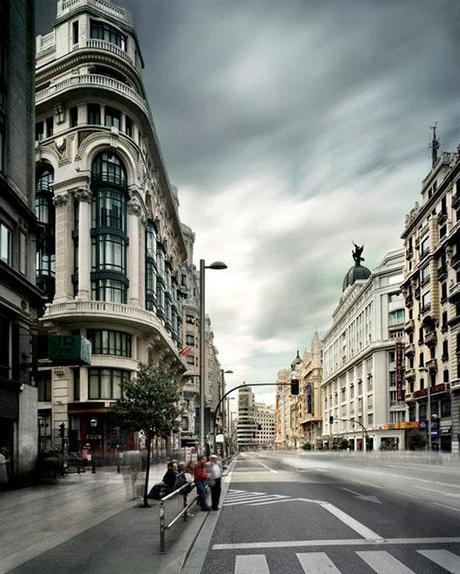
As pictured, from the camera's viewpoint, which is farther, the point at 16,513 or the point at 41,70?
the point at 41,70

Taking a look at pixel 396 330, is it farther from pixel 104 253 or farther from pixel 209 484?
pixel 209 484

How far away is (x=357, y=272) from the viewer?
520 ft

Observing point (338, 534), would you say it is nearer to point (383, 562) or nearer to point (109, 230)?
point (383, 562)

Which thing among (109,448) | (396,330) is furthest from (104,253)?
(396,330)

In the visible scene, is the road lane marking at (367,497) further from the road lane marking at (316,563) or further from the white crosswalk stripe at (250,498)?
the road lane marking at (316,563)

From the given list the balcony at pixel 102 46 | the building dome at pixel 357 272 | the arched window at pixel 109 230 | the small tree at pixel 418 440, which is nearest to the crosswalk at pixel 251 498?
the arched window at pixel 109 230

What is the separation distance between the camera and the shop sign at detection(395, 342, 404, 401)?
97688 millimetres

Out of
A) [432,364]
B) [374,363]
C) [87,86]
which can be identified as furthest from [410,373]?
[87,86]

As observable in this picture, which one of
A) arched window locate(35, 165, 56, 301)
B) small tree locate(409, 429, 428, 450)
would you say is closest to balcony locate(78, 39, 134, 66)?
arched window locate(35, 165, 56, 301)

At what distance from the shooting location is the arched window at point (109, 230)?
57.0m

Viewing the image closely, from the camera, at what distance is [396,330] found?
11212cm

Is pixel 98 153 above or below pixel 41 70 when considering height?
below

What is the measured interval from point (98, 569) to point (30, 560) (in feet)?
5.82

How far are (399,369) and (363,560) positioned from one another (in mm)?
90975
